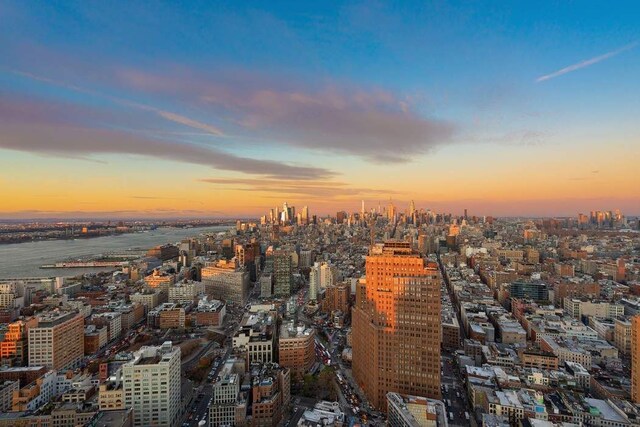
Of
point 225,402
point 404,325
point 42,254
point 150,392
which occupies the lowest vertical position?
point 42,254

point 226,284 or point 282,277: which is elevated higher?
point 282,277

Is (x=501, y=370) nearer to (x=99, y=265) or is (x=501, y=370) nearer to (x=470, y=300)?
(x=470, y=300)

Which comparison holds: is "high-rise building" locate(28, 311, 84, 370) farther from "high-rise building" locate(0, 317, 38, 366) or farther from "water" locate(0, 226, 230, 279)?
"water" locate(0, 226, 230, 279)

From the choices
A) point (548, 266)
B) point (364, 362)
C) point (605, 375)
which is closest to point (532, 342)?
point (605, 375)

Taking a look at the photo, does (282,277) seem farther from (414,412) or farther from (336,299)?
(414,412)

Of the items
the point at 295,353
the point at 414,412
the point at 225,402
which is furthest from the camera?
the point at 295,353

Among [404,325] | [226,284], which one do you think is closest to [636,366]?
[404,325]
